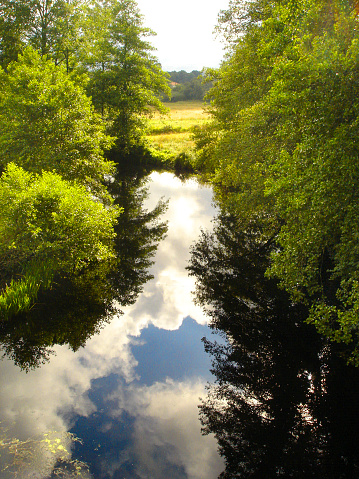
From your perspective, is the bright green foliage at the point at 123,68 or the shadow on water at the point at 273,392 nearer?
the shadow on water at the point at 273,392

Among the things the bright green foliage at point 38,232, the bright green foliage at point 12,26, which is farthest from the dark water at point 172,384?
the bright green foliage at point 12,26

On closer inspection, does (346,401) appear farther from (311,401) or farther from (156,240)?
(156,240)

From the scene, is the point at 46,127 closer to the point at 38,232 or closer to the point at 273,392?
the point at 38,232

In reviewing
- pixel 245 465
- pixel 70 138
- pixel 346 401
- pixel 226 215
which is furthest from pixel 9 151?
pixel 346 401

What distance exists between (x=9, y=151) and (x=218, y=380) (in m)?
15.8

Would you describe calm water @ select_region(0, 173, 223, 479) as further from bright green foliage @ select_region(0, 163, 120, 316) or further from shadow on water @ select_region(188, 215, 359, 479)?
bright green foliage @ select_region(0, 163, 120, 316)

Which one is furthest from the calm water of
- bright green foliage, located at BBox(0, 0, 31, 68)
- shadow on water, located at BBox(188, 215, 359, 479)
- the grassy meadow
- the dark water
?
bright green foliage, located at BBox(0, 0, 31, 68)

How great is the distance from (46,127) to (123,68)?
85.5 feet

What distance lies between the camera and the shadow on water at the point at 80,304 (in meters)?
11.3

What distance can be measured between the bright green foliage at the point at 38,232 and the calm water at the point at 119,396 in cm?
185

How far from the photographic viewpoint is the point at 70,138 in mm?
18219

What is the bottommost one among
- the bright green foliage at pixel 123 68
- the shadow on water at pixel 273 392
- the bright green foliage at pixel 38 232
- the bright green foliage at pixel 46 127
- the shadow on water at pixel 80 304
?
the shadow on water at pixel 273 392

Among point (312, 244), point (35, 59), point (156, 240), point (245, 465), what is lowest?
point (245, 465)

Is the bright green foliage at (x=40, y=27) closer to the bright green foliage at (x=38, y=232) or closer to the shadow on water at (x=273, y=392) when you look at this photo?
the bright green foliage at (x=38, y=232)
